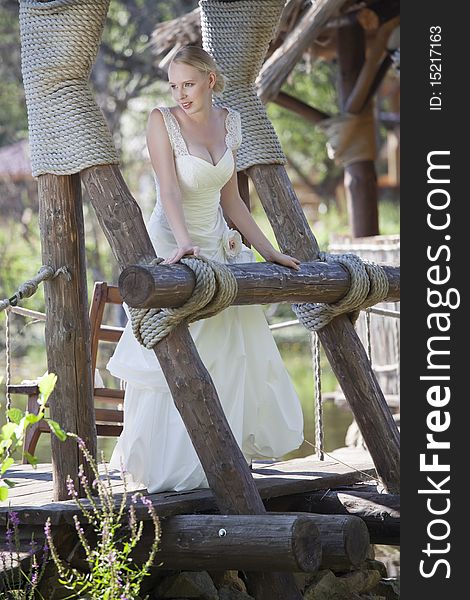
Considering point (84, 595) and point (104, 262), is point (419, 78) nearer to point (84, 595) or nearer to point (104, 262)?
point (84, 595)

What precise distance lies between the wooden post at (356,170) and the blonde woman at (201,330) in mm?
4977

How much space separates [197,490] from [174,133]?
1.33 metres

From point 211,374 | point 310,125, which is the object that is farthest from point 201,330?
point 310,125

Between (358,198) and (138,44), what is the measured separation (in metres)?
6.98

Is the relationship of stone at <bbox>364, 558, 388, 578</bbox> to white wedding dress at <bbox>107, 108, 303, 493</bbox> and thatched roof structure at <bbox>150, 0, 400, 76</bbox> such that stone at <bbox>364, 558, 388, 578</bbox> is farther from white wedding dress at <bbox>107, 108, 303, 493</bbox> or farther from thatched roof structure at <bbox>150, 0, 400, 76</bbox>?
thatched roof structure at <bbox>150, 0, 400, 76</bbox>

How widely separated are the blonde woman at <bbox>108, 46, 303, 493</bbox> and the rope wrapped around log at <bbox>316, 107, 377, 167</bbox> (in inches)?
187

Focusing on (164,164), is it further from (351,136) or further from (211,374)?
(351,136)

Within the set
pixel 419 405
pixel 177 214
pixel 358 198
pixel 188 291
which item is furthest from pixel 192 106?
pixel 358 198

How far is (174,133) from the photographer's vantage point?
14.5 ft

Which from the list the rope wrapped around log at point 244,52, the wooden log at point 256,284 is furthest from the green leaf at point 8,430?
the rope wrapped around log at point 244,52

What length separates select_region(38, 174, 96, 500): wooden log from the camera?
4.32m

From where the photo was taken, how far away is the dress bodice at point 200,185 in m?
4.45

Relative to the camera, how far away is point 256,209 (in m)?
23.6

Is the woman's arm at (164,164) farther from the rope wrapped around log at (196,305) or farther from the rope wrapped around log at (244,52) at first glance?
the rope wrapped around log at (244,52)
